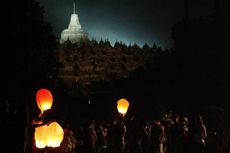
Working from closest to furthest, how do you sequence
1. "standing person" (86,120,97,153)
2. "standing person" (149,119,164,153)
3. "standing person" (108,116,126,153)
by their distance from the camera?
"standing person" (108,116,126,153)
"standing person" (149,119,164,153)
"standing person" (86,120,97,153)

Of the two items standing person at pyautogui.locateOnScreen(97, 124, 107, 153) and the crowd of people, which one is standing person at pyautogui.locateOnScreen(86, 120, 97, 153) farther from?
standing person at pyautogui.locateOnScreen(97, 124, 107, 153)

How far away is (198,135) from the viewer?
1263 cm

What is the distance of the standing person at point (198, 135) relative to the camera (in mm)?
12555

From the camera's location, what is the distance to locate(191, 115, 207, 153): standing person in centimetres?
1255

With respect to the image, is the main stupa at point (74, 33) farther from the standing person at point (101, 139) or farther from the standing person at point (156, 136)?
the standing person at point (156, 136)

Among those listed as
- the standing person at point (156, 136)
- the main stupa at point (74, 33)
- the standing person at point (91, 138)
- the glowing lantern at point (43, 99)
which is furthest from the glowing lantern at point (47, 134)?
the main stupa at point (74, 33)

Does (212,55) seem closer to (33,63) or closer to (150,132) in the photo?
(33,63)

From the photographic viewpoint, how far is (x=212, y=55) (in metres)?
35.1

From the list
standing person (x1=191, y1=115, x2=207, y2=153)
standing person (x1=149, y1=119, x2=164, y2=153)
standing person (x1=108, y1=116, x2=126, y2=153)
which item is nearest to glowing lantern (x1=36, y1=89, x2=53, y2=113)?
standing person (x1=191, y1=115, x2=207, y2=153)

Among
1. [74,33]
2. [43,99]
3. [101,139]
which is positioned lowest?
[101,139]

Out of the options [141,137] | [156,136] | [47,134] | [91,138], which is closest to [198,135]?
[47,134]

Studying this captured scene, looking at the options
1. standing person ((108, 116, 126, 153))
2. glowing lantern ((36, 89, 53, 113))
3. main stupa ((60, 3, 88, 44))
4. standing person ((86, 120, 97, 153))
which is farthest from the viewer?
main stupa ((60, 3, 88, 44))

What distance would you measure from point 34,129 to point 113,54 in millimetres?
66902

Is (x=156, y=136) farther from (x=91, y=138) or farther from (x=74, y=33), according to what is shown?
(x=74, y=33)
